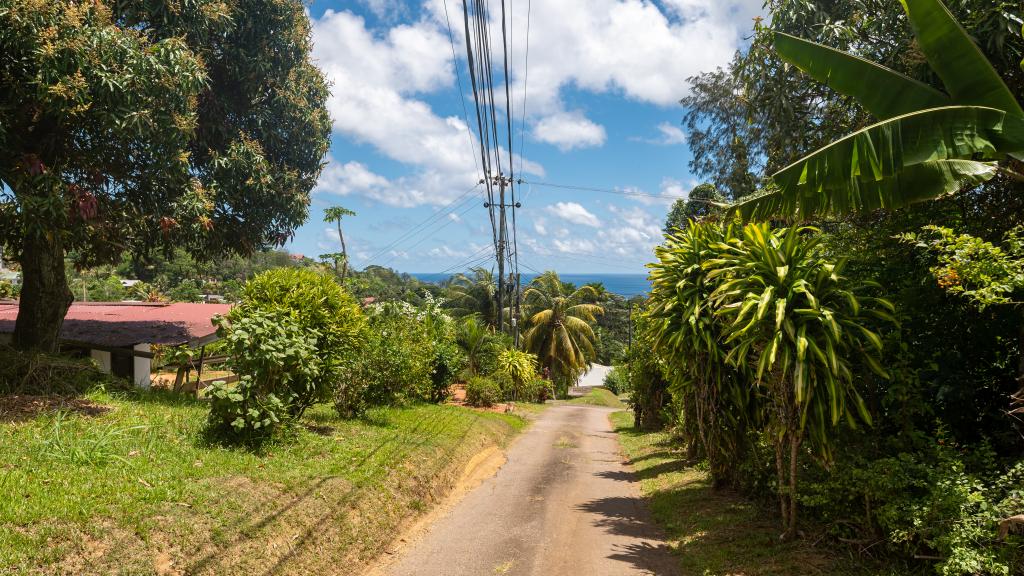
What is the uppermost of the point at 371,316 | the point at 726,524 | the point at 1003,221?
the point at 1003,221

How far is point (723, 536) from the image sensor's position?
8.00m

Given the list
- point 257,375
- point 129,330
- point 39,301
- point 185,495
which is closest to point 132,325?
point 129,330

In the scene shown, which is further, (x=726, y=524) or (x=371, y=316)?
(x=371, y=316)

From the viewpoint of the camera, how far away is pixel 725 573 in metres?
6.84

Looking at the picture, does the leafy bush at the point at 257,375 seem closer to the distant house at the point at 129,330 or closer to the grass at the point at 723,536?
the distant house at the point at 129,330

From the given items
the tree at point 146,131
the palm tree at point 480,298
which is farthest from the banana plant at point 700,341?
the palm tree at point 480,298

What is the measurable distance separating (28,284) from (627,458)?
576 inches

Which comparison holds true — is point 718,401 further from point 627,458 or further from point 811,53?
point 627,458

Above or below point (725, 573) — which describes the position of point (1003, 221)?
above

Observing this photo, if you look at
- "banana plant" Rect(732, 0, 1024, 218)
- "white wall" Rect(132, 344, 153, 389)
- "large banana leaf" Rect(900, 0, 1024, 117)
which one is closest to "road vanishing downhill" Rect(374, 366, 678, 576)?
"banana plant" Rect(732, 0, 1024, 218)

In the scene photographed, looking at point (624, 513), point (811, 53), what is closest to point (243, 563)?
point (624, 513)

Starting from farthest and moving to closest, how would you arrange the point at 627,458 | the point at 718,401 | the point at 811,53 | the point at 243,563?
→ the point at 627,458 < the point at 718,401 < the point at 811,53 < the point at 243,563

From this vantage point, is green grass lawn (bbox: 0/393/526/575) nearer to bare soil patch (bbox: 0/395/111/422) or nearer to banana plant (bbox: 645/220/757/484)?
bare soil patch (bbox: 0/395/111/422)

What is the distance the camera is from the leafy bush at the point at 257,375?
8945mm
